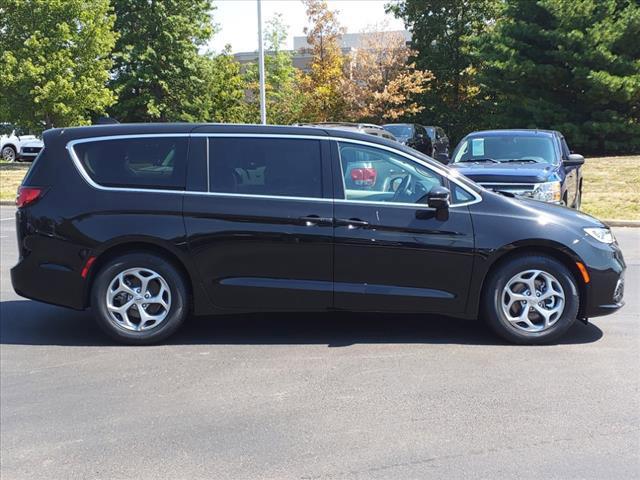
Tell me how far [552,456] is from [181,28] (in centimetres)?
3321

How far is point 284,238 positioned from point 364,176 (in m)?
0.84

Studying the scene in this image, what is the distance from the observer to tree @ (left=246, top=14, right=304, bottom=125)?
3744 centimetres

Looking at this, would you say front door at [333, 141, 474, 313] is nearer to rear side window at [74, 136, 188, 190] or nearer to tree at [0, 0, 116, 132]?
rear side window at [74, 136, 188, 190]

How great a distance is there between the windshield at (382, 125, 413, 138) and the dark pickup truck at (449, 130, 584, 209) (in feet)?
35.1

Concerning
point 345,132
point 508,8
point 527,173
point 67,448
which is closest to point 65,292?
point 67,448

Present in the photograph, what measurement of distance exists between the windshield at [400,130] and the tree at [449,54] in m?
15.5

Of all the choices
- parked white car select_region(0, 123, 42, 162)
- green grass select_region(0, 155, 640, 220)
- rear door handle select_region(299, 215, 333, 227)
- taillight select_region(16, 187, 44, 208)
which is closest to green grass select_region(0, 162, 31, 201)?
green grass select_region(0, 155, 640, 220)

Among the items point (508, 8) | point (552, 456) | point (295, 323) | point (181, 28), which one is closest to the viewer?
point (552, 456)

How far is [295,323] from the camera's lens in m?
6.36

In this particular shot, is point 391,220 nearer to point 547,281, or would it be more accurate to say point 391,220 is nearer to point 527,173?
point 547,281

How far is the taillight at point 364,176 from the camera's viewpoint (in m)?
5.68

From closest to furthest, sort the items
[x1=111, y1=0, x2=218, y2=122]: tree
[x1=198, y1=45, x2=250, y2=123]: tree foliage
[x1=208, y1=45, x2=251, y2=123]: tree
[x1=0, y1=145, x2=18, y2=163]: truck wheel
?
[x1=111, y1=0, x2=218, y2=122]: tree < [x1=0, y1=145, x2=18, y2=163]: truck wheel < [x1=198, y1=45, x2=250, y2=123]: tree foliage < [x1=208, y1=45, x2=251, y2=123]: tree

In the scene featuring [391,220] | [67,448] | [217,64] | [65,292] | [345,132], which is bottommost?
[67,448]

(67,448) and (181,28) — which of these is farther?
(181,28)
